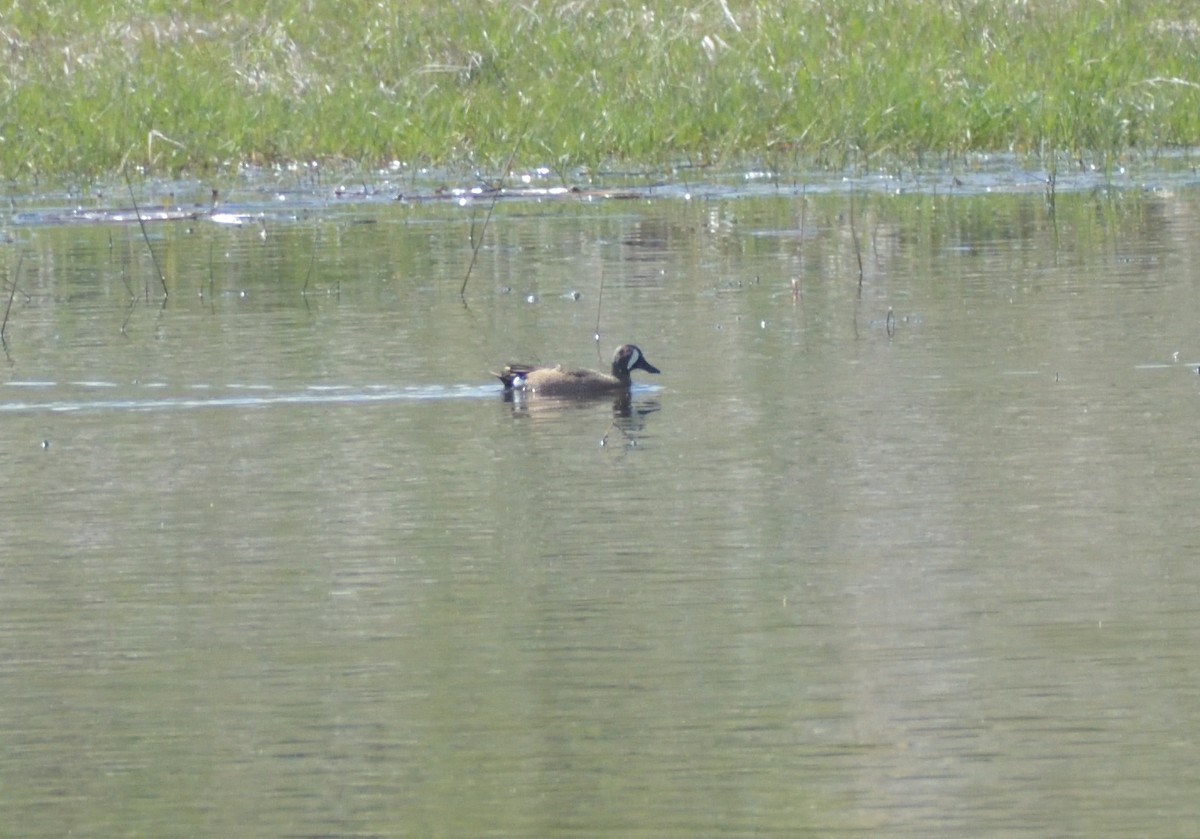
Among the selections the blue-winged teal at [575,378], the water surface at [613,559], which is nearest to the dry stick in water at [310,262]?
the water surface at [613,559]

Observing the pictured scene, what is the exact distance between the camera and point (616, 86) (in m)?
20.3

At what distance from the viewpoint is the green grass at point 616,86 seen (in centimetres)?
→ 1909

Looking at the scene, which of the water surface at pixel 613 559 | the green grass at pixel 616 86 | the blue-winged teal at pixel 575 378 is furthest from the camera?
the green grass at pixel 616 86

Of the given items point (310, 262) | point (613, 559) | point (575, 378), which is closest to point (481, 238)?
point (310, 262)

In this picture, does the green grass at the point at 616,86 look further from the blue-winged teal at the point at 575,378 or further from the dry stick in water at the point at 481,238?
the blue-winged teal at the point at 575,378

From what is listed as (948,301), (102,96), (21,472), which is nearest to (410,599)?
(21,472)

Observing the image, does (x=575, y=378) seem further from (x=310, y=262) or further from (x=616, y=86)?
(x=616, y=86)

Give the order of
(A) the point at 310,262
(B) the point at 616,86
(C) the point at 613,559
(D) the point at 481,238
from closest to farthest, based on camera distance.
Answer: (C) the point at 613,559 → (A) the point at 310,262 → (D) the point at 481,238 → (B) the point at 616,86

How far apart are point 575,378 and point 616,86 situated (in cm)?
1044

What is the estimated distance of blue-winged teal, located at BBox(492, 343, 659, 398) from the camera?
9.88 metres

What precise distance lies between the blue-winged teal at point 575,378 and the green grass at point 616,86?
8.66 metres

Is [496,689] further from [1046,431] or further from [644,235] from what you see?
[644,235]

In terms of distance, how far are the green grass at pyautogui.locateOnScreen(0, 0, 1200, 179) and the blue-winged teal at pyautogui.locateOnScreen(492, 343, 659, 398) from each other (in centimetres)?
866

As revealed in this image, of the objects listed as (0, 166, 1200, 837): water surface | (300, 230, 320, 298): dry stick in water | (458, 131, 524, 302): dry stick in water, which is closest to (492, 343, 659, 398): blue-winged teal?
(0, 166, 1200, 837): water surface
